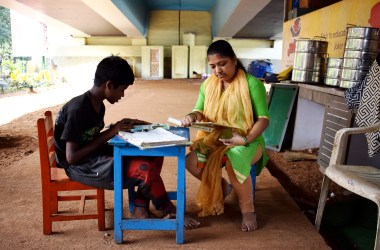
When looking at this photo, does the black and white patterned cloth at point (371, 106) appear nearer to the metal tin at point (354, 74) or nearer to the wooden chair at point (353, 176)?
the wooden chair at point (353, 176)

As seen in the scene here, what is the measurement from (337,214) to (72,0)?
31.2ft

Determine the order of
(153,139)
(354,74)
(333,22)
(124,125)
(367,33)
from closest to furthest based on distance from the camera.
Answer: (153,139)
(124,125)
(367,33)
(354,74)
(333,22)

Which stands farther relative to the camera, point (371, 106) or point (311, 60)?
point (311, 60)

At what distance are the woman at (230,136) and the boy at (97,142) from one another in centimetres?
39

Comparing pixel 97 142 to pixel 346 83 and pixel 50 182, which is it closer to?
pixel 50 182

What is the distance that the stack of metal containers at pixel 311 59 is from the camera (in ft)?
13.9

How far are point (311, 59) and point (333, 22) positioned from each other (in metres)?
0.78

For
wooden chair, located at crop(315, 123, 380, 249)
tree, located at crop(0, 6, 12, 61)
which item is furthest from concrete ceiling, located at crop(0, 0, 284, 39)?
wooden chair, located at crop(315, 123, 380, 249)

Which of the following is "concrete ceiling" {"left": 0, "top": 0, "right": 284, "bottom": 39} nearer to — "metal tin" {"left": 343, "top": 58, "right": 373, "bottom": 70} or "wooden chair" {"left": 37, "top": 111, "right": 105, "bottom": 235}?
"metal tin" {"left": 343, "top": 58, "right": 373, "bottom": 70}

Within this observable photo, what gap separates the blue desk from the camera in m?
1.93

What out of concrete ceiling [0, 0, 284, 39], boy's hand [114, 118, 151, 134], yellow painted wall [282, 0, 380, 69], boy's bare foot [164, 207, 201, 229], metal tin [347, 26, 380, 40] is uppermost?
concrete ceiling [0, 0, 284, 39]

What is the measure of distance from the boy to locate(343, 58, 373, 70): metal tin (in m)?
2.31

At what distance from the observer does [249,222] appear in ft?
7.57

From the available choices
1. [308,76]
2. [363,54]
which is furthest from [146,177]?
[308,76]
